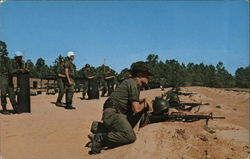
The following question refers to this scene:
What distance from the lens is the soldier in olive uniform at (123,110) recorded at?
4.75 m

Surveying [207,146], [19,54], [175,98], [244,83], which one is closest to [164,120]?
[207,146]

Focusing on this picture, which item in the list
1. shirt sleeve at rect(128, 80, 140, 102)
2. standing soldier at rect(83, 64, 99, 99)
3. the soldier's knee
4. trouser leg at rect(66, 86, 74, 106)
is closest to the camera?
the soldier's knee

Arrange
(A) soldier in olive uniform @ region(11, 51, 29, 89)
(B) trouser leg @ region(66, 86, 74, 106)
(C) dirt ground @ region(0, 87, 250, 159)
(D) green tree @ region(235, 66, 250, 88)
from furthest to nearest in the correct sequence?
(D) green tree @ region(235, 66, 250, 88), (B) trouser leg @ region(66, 86, 74, 106), (A) soldier in olive uniform @ region(11, 51, 29, 89), (C) dirt ground @ region(0, 87, 250, 159)

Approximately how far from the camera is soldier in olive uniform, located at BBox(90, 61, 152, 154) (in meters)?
4.75

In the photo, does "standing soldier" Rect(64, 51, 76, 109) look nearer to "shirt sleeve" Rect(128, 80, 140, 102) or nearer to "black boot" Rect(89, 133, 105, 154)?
"black boot" Rect(89, 133, 105, 154)

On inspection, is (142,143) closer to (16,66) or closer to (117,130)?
(117,130)

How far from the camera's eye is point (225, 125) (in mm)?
6141

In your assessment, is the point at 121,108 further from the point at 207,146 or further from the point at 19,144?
the point at 19,144

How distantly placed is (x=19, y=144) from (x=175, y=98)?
5731 millimetres

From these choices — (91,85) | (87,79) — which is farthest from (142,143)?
(87,79)

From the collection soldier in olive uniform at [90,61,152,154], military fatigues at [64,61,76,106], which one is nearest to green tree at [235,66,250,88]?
military fatigues at [64,61,76,106]

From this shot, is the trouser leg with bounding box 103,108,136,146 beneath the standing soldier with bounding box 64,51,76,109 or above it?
beneath

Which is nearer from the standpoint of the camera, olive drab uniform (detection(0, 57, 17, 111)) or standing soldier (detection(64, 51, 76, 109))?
olive drab uniform (detection(0, 57, 17, 111))

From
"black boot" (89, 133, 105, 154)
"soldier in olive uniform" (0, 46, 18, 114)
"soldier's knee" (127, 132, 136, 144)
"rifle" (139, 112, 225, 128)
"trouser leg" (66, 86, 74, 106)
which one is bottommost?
"black boot" (89, 133, 105, 154)
